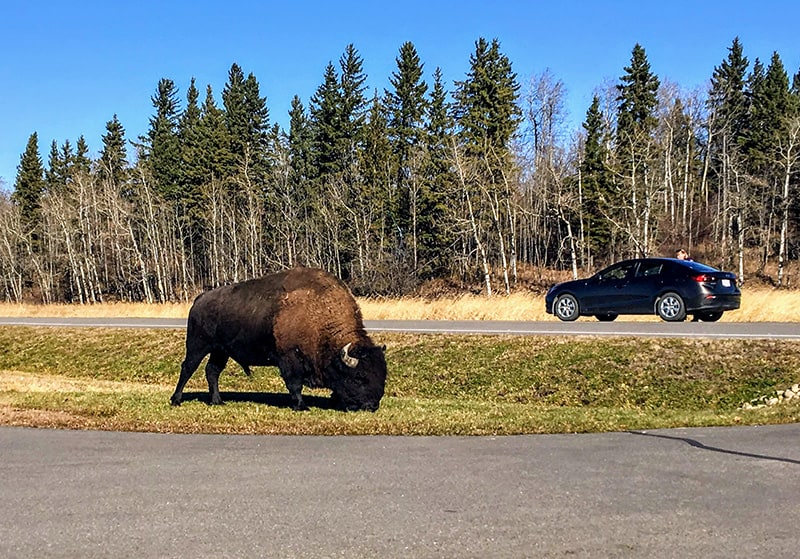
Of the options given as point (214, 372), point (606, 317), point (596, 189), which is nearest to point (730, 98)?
point (596, 189)

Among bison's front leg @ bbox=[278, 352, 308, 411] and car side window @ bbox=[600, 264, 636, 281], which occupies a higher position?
car side window @ bbox=[600, 264, 636, 281]

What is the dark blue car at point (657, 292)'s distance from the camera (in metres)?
22.4

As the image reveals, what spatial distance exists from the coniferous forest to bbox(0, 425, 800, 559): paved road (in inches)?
1680

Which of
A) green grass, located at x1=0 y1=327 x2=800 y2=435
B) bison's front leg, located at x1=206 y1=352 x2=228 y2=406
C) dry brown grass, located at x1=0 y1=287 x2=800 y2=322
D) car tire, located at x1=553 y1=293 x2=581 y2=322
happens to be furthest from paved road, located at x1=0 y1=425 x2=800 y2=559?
dry brown grass, located at x1=0 y1=287 x2=800 y2=322

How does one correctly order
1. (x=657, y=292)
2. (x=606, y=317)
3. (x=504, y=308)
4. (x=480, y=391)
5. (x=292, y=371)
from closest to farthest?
(x=292, y=371), (x=480, y=391), (x=657, y=292), (x=606, y=317), (x=504, y=308)

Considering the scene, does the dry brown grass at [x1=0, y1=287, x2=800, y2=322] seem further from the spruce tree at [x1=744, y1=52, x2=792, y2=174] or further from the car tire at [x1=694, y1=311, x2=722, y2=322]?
the spruce tree at [x1=744, y1=52, x2=792, y2=174]

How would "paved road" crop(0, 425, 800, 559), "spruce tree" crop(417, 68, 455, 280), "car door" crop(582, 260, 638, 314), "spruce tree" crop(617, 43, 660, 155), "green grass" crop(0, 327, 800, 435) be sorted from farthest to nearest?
"spruce tree" crop(617, 43, 660, 155) → "spruce tree" crop(417, 68, 455, 280) → "car door" crop(582, 260, 638, 314) → "green grass" crop(0, 327, 800, 435) → "paved road" crop(0, 425, 800, 559)

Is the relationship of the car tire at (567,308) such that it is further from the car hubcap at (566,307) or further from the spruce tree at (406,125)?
the spruce tree at (406,125)

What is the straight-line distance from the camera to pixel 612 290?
2378cm

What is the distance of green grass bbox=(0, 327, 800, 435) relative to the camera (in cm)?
1109

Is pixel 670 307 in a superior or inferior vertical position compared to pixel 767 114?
inferior

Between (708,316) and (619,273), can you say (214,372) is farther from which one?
(708,316)

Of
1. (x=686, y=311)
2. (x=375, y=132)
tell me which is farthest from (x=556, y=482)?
(x=375, y=132)

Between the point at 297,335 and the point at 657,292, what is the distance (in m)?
13.4
